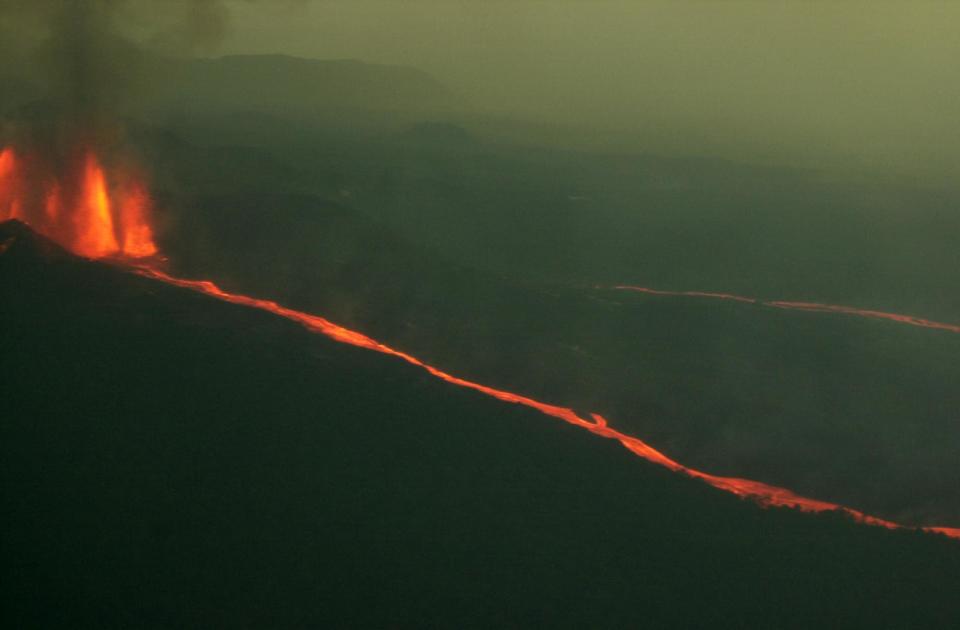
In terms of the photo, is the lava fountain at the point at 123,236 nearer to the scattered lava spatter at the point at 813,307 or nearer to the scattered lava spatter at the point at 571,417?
the scattered lava spatter at the point at 571,417

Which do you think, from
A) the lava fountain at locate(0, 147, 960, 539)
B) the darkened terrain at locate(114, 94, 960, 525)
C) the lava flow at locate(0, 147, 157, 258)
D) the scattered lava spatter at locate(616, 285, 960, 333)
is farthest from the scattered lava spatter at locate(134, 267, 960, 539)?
the scattered lava spatter at locate(616, 285, 960, 333)

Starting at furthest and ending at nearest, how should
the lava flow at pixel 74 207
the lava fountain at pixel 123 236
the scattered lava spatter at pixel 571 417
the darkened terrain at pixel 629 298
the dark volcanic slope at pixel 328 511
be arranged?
the lava flow at pixel 74 207 < the darkened terrain at pixel 629 298 < the lava fountain at pixel 123 236 < the scattered lava spatter at pixel 571 417 < the dark volcanic slope at pixel 328 511

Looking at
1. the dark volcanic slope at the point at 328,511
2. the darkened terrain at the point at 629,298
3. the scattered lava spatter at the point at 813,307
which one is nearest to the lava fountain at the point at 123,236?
the darkened terrain at the point at 629,298

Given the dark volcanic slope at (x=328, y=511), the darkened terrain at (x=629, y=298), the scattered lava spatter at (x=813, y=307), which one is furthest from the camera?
the scattered lava spatter at (x=813, y=307)

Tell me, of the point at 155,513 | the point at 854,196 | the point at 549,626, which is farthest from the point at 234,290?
the point at 854,196

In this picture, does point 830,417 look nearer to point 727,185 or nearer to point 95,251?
point 95,251

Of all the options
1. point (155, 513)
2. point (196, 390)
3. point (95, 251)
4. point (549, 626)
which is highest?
point (95, 251)

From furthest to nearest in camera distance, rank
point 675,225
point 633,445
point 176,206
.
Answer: point 675,225
point 176,206
point 633,445

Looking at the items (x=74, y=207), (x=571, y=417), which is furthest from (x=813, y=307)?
(x=74, y=207)
